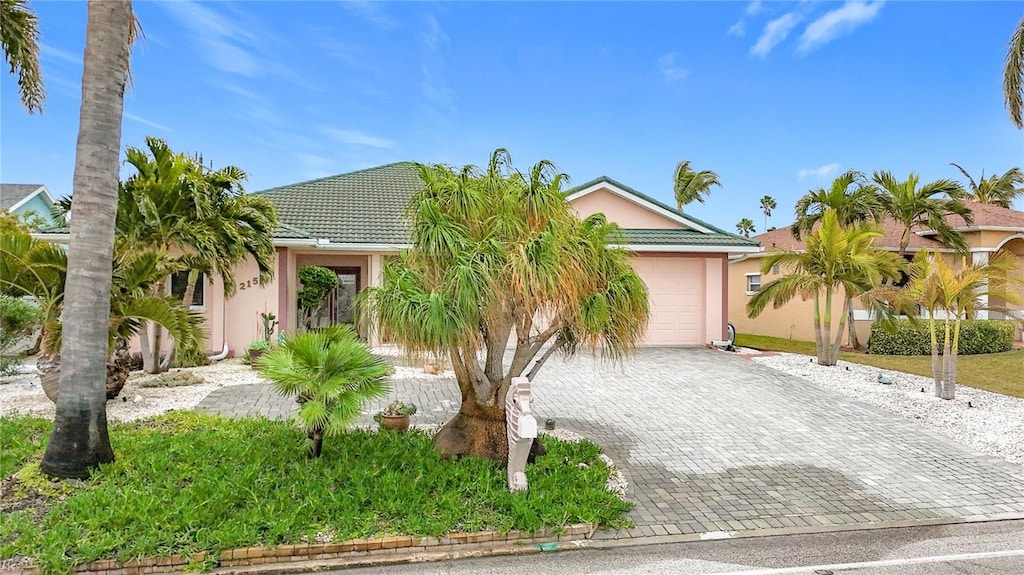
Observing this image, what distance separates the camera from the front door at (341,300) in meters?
17.9

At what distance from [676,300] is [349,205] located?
10.3 metres

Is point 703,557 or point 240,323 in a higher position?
point 240,323

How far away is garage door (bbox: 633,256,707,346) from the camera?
15.9 metres

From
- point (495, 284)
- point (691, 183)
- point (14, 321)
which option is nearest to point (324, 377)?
point (495, 284)

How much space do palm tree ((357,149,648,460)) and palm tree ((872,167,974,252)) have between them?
1496 centimetres

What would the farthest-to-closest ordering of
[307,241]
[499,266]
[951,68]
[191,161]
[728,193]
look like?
[728,193] < [951,68] < [307,241] < [191,161] < [499,266]

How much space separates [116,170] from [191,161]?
17.4ft

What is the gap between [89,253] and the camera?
5184mm

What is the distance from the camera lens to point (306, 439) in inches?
239

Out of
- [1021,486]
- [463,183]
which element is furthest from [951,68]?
[463,183]

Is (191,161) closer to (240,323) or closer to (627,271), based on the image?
(240,323)

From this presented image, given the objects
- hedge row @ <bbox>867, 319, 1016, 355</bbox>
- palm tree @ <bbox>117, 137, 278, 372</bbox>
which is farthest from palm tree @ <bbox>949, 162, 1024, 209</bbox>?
palm tree @ <bbox>117, 137, 278, 372</bbox>

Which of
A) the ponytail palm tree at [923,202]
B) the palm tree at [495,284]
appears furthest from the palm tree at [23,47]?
the ponytail palm tree at [923,202]

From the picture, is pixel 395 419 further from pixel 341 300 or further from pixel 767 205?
pixel 767 205
